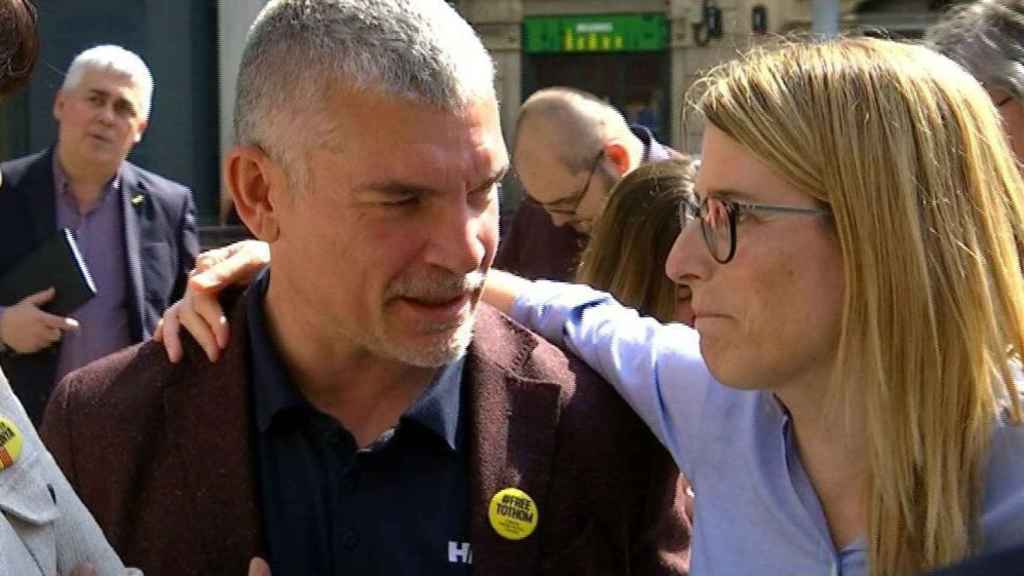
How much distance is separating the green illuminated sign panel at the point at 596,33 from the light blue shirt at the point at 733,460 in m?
13.4

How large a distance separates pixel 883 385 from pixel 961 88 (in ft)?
1.26

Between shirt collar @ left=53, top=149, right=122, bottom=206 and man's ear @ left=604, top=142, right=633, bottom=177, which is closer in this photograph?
man's ear @ left=604, top=142, right=633, bottom=177

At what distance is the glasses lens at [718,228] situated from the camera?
191 cm

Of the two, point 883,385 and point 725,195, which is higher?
point 725,195

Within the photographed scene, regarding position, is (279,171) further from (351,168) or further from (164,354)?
(164,354)

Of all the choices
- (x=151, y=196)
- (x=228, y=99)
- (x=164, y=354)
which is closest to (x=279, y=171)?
(x=164, y=354)

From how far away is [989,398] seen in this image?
181 cm

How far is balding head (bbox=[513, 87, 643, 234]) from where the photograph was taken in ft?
15.6

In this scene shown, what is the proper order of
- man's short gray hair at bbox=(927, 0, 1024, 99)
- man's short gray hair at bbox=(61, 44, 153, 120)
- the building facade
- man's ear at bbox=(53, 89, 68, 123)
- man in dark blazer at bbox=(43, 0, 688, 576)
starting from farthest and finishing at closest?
the building facade → man's short gray hair at bbox=(61, 44, 153, 120) → man's ear at bbox=(53, 89, 68, 123) → man's short gray hair at bbox=(927, 0, 1024, 99) → man in dark blazer at bbox=(43, 0, 688, 576)

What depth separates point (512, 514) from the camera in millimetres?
2059

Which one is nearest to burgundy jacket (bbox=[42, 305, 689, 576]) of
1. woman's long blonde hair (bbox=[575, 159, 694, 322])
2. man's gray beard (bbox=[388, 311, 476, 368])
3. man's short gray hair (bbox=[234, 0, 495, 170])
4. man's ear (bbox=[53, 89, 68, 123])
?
man's gray beard (bbox=[388, 311, 476, 368])

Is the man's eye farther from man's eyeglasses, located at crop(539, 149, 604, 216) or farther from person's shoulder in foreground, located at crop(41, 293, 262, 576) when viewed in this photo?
man's eyeglasses, located at crop(539, 149, 604, 216)

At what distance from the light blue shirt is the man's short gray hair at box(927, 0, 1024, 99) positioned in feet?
3.39

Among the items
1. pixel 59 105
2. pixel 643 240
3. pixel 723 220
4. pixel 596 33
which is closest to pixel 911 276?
pixel 723 220
